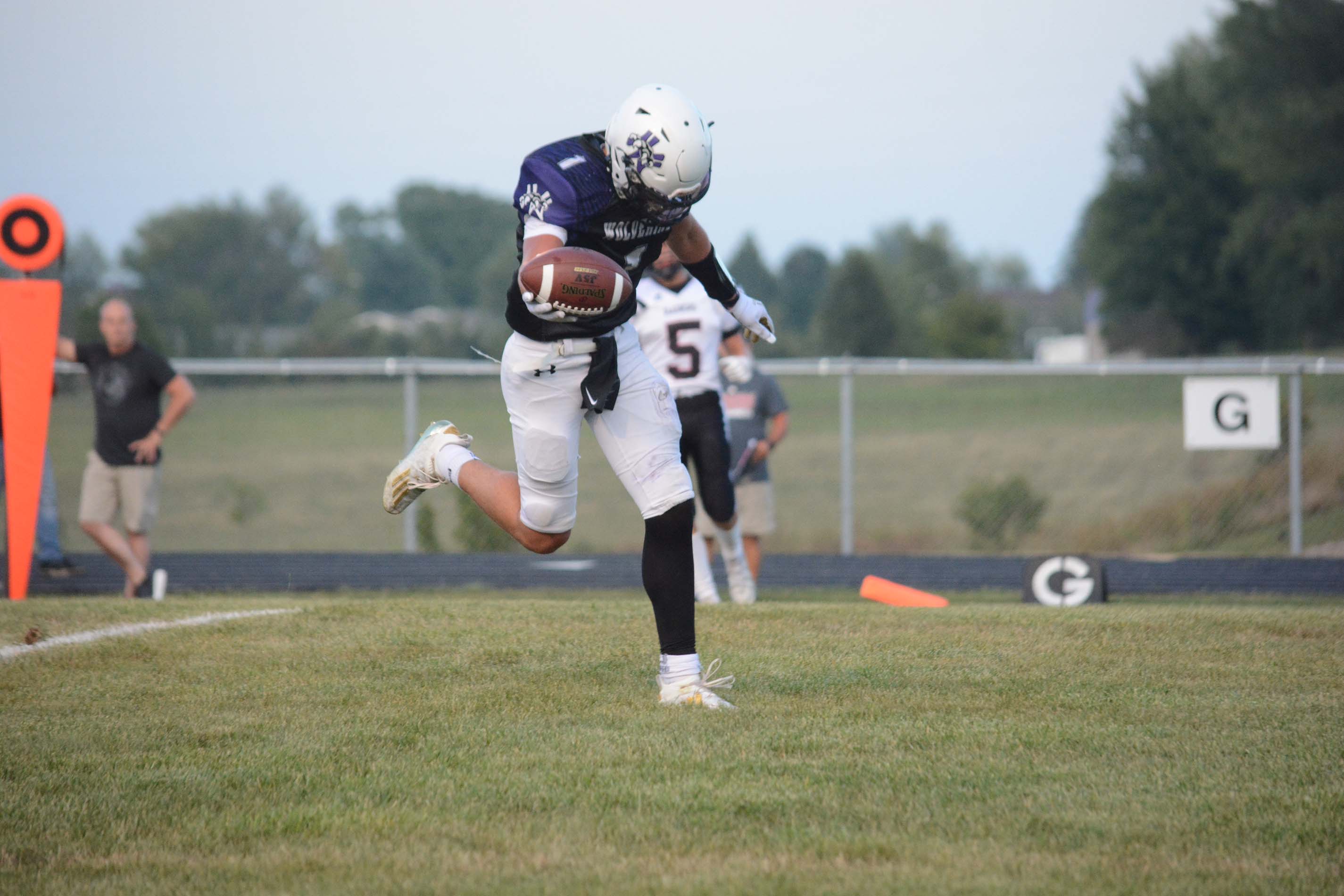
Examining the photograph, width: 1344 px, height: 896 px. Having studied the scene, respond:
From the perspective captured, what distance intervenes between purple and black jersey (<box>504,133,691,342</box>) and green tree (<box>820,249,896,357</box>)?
1784 inches

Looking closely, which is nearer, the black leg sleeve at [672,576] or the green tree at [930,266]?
the black leg sleeve at [672,576]

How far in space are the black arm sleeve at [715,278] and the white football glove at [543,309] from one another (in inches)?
41.5

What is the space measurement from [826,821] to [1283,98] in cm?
3869

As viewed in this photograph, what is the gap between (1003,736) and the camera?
12.5ft

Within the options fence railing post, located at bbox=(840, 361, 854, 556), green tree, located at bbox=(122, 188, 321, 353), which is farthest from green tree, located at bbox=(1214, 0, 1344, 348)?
green tree, located at bbox=(122, 188, 321, 353)

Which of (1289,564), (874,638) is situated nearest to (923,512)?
(1289,564)

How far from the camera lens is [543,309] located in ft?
12.8

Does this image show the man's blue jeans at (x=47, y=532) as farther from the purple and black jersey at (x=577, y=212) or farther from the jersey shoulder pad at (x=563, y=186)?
the jersey shoulder pad at (x=563, y=186)

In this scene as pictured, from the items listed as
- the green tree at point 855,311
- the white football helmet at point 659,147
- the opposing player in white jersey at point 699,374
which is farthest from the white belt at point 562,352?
the green tree at point 855,311

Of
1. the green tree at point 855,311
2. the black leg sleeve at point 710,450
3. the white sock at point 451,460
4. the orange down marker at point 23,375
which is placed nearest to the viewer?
the white sock at point 451,460

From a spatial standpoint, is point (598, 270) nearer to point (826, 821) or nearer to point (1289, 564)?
point (826, 821)

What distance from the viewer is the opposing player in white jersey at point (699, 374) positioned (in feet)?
25.2

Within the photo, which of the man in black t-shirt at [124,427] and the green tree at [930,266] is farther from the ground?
the green tree at [930,266]

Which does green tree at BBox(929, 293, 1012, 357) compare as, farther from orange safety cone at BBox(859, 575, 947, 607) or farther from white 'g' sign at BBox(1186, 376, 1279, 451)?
orange safety cone at BBox(859, 575, 947, 607)
